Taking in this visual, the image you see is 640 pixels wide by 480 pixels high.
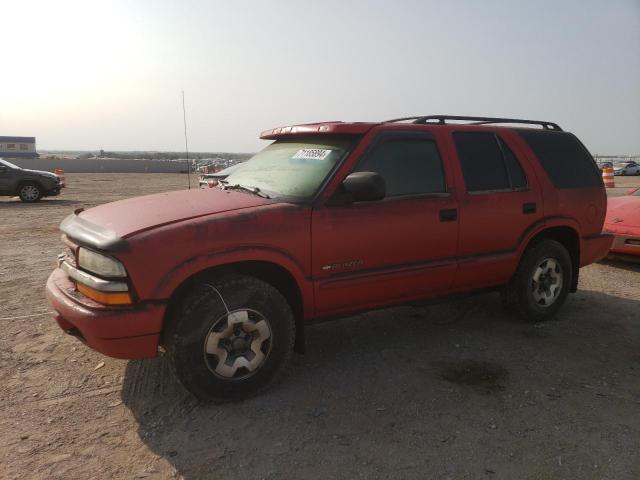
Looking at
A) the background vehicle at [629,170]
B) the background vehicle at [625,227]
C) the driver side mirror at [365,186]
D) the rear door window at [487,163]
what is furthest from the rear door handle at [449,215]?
the background vehicle at [629,170]

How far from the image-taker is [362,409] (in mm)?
3133

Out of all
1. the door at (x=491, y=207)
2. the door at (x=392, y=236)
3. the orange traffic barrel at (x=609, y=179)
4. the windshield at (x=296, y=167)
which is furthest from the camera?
the orange traffic barrel at (x=609, y=179)

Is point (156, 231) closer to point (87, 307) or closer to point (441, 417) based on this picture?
point (87, 307)

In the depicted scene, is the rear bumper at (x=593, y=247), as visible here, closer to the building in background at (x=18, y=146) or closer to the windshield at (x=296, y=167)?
the windshield at (x=296, y=167)

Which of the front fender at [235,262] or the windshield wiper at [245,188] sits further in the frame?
the windshield wiper at [245,188]

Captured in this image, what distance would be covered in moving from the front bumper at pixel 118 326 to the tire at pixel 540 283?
317 centimetres

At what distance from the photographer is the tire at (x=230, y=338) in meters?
3.00

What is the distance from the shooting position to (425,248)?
12.5ft

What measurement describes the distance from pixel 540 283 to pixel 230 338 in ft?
10.0

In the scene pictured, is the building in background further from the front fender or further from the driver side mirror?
the driver side mirror

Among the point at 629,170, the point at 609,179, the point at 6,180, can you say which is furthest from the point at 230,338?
the point at 629,170

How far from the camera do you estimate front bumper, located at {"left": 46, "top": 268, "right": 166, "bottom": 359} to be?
2816 mm

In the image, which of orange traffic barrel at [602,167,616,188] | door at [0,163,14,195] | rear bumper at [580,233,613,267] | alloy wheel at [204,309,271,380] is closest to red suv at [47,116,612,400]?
alloy wheel at [204,309,271,380]

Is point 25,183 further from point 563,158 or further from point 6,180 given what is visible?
point 563,158
